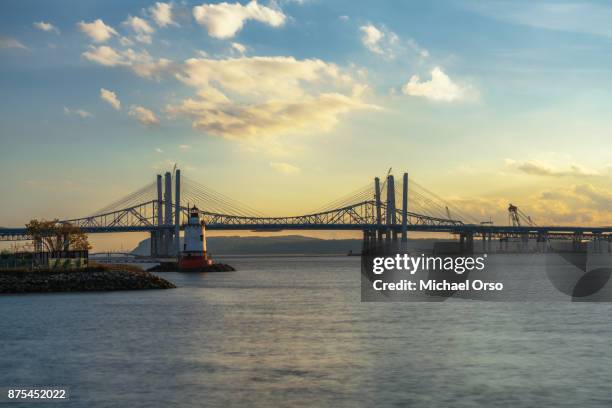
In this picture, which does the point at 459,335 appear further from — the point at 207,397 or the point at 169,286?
the point at 169,286

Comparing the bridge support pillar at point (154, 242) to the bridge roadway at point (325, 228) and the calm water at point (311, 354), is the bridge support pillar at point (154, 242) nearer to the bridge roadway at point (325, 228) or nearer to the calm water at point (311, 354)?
the bridge roadway at point (325, 228)

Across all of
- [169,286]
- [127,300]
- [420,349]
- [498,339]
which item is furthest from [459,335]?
[169,286]

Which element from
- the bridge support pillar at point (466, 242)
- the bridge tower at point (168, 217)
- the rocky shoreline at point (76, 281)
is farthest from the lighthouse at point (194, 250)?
the bridge support pillar at point (466, 242)

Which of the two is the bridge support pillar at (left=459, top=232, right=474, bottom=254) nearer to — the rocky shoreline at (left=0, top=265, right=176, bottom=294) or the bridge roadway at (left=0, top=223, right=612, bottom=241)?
the bridge roadway at (left=0, top=223, right=612, bottom=241)

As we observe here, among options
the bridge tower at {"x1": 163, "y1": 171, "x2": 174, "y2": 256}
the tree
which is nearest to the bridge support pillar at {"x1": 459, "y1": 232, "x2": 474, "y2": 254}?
the bridge tower at {"x1": 163, "y1": 171, "x2": 174, "y2": 256}

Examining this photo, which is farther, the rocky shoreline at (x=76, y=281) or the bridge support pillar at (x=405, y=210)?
the bridge support pillar at (x=405, y=210)
